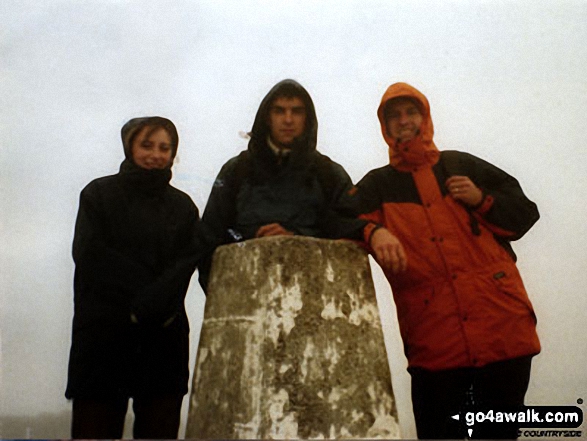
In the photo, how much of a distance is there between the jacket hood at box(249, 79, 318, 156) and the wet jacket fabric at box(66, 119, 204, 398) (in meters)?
0.54

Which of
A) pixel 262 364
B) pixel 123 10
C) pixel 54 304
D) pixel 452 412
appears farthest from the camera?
pixel 123 10

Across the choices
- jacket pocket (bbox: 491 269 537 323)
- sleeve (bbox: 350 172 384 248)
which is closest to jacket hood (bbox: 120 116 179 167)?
sleeve (bbox: 350 172 384 248)

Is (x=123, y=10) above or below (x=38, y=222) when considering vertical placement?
above

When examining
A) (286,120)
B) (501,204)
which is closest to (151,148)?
(286,120)

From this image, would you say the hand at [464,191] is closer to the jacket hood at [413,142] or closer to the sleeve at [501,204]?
the sleeve at [501,204]

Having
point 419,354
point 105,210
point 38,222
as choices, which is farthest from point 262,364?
point 38,222

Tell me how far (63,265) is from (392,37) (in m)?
2.45

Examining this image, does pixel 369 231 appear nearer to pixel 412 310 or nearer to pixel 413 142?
pixel 412 310

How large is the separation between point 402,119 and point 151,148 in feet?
4.97

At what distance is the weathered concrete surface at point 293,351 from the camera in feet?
10.6

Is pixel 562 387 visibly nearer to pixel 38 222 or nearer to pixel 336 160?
pixel 336 160

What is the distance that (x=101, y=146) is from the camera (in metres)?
4.09

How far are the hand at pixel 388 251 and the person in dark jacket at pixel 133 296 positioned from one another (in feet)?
3.20

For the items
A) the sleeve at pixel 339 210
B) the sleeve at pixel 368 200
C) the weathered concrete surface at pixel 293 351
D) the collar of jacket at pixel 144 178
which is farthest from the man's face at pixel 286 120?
the weathered concrete surface at pixel 293 351
